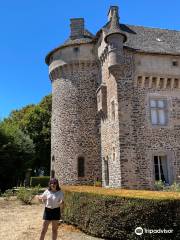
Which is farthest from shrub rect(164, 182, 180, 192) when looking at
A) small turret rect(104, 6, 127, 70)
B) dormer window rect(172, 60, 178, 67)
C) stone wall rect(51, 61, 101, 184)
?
small turret rect(104, 6, 127, 70)

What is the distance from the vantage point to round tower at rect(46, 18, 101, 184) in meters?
20.1

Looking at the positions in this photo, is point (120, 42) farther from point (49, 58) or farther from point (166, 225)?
point (166, 225)

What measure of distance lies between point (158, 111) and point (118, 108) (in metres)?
2.56

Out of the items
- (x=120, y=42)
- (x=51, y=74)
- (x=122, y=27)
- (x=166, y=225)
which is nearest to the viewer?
(x=166, y=225)

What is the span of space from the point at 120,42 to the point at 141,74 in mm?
2233

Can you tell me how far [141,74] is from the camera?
56.0ft

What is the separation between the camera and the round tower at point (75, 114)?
65.9 feet

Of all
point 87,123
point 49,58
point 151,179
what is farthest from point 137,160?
point 49,58

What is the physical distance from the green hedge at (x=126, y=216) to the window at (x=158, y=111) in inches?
365

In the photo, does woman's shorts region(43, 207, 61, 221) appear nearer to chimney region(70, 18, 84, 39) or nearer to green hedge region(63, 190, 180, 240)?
green hedge region(63, 190, 180, 240)

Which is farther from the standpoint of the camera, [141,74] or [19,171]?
[19,171]

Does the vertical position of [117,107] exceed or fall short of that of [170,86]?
it falls short

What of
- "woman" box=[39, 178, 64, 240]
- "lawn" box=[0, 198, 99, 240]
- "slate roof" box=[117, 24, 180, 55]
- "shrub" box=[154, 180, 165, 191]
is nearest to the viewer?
"woman" box=[39, 178, 64, 240]

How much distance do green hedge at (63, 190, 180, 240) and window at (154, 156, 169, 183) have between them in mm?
8414
